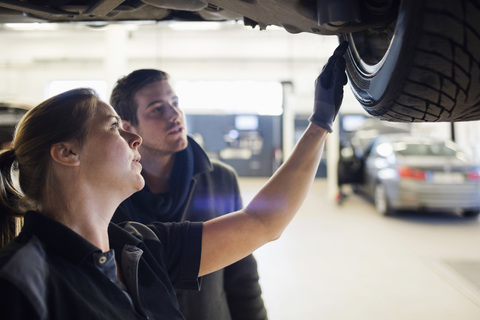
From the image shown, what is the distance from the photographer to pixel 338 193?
5.84 metres

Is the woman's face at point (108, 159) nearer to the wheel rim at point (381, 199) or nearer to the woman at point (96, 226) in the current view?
the woman at point (96, 226)

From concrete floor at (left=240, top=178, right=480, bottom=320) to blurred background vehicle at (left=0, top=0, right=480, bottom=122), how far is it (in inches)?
65.7

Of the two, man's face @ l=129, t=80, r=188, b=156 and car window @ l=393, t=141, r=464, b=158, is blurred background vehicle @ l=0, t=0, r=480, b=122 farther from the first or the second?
car window @ l=393, t=141, r=464, b=158

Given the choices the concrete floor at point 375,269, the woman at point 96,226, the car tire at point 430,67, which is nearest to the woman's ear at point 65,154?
the woman at point 96,226

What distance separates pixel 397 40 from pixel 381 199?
444 cm

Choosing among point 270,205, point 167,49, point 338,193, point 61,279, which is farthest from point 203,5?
point 167,49

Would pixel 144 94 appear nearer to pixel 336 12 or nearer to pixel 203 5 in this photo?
pixel 203 5

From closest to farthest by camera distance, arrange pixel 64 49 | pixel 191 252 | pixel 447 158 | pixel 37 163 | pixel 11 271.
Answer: pixel 11 271 → pixel 37 163 → pixel 191 252 → pixel 447 158 → pixel 64 49

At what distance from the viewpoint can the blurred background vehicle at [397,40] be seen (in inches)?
24.3

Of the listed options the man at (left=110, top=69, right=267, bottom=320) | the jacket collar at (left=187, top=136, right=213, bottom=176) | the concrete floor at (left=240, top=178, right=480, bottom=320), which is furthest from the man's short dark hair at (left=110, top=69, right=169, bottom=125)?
the concrete floor at (left=240, top=178, right=480, bottom=320)

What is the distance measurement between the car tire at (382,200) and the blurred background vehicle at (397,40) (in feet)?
13.0

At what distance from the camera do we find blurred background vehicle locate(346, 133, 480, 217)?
405 centimetres

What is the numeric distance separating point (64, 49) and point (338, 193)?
6.12 metres

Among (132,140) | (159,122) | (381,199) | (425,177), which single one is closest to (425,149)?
(425,177)
